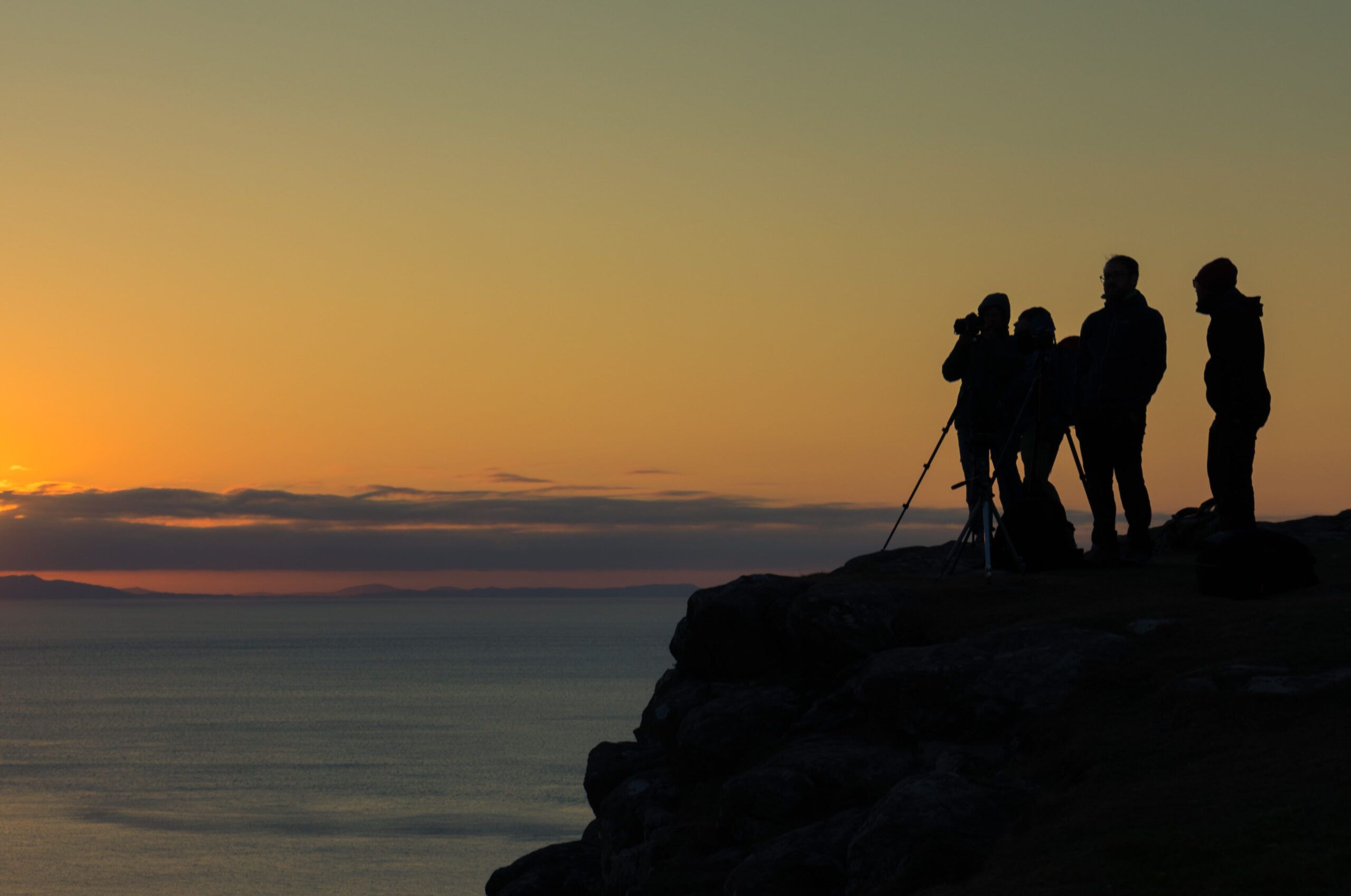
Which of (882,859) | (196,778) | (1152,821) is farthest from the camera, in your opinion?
(196,778)

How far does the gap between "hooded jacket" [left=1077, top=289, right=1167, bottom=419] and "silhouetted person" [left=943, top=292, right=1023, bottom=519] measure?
5.51 feet

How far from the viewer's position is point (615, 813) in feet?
59.6

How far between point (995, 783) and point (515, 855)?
76.6m

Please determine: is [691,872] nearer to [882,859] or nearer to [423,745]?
[882,859]

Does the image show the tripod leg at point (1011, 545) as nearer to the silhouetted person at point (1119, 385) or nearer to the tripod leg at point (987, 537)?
the tripod leg at point (987, 537)

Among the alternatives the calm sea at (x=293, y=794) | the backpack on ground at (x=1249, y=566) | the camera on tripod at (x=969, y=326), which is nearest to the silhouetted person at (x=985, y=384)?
the camera on tripod at (x=969, y=326)

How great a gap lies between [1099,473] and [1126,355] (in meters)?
1.69

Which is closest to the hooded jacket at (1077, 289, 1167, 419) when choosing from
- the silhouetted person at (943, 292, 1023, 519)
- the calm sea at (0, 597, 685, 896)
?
the silhouetted person at (943, 292, 1023, 519)

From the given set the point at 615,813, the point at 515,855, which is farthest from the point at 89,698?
the point at 615,813

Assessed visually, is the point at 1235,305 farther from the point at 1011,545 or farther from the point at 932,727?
the point at 932,727

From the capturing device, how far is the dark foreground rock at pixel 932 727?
1084 cm

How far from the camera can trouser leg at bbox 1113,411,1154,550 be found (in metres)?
17.4

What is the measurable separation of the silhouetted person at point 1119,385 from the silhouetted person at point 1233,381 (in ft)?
2.36

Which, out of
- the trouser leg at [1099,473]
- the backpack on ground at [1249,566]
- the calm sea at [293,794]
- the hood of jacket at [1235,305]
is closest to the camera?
the backpack on ground at [1249,566]
